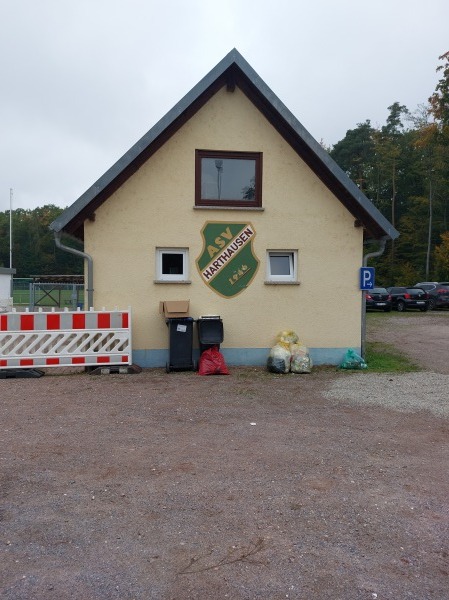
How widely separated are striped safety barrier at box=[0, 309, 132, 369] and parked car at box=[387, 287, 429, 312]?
22.8 meters

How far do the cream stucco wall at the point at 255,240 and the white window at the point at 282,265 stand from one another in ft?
0.53

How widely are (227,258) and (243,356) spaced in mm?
2207

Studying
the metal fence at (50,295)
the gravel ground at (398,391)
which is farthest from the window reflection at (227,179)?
the metal fence at (50,295)

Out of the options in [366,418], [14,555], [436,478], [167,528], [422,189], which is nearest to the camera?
[14,555]

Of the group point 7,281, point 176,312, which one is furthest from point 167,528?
point 7,281

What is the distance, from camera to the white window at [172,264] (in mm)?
10938

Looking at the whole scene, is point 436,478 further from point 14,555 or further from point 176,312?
point 176,312

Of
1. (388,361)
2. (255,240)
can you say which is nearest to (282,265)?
(255,240)

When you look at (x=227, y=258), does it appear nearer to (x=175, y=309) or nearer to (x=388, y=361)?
(x=175, y=309)

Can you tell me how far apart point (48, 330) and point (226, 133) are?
5.67m

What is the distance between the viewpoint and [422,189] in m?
53.8

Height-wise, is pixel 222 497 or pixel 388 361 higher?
pixel 388 361

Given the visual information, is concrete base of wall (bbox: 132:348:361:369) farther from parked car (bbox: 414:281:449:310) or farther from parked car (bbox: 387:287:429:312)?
→ parked car (bbox: 414:281:449:310)

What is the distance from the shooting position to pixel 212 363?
33.8 feet
